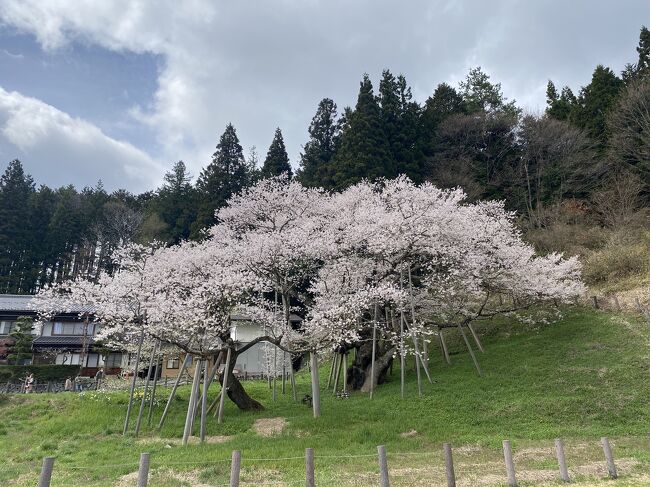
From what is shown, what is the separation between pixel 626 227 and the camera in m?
28.7

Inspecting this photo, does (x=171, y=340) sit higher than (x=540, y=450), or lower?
higher

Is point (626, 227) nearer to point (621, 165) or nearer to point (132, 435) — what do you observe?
point (621, 165)

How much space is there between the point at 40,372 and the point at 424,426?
27252 mm

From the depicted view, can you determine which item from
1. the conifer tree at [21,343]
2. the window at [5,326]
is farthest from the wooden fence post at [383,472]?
the window at [5,326]

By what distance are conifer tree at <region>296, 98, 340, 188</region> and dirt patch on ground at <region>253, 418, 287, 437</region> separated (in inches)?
946

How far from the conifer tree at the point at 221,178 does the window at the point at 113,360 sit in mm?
11519

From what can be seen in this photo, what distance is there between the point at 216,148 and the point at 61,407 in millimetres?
28411

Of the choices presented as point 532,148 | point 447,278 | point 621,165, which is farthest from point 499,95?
point 447,278

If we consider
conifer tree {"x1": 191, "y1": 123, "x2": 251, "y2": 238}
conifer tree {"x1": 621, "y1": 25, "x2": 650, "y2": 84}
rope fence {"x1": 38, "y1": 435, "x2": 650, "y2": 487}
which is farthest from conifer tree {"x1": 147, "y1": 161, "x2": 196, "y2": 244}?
conifer tree {"x1": 621, "y1": 25, "x2": 650, "y2": 84}

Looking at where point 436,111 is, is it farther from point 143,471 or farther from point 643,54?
Answer: point 143,471

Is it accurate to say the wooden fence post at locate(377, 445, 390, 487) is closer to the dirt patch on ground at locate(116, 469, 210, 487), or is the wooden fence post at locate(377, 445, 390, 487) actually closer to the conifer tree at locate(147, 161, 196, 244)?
the dirt patch on ground at locate(116, 469, 210, 487)

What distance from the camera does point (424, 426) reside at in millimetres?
14195

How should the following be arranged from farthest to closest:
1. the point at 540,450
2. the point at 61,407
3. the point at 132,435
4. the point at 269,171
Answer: the point at 269,171 < the point at 61,407 < the point at 132,435 < the point at 540,450

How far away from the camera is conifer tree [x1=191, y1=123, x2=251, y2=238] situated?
37.5m
